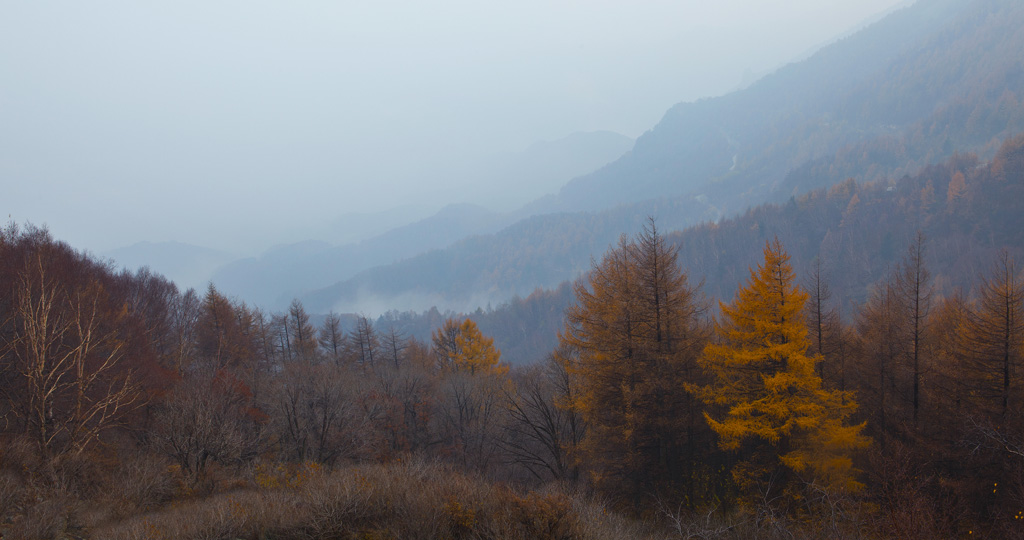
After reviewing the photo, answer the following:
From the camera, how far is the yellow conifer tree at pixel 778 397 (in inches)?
616

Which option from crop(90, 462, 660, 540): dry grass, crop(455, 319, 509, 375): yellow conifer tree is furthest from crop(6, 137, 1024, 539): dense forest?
crop(455, 319, 509, 375): yellow conifer tree

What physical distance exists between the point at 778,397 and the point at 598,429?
6.49 meters

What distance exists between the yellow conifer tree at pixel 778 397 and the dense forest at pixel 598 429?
0.09 metres

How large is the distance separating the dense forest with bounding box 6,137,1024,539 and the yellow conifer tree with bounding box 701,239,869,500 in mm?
87

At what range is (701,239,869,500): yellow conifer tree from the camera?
51.3 feet

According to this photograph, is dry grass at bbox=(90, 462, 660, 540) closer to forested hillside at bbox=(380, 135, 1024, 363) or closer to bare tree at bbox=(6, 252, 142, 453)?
bare tree at bbox=(6, 252, 142, 453)

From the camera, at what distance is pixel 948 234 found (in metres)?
105

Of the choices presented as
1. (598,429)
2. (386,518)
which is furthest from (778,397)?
(386,518)

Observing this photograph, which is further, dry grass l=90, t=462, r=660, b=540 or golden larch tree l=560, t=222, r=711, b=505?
golden larch tree l=560, t=222, r=711, b=505

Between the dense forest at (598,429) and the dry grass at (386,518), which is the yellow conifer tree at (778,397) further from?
the dry grass at (386,518)

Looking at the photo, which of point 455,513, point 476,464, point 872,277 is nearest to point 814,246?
point 872,277

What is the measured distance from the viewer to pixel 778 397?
15938 mm

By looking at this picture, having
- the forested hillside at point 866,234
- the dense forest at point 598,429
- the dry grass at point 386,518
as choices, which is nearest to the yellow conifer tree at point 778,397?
the dense forest at point 598,429

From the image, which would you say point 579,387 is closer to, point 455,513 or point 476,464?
point 476,464
